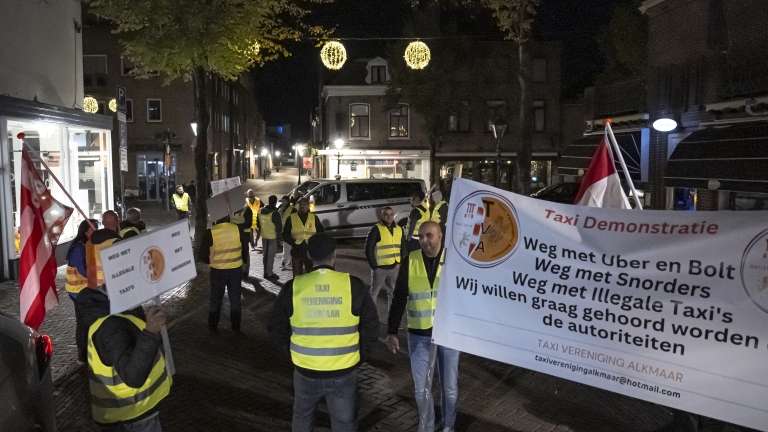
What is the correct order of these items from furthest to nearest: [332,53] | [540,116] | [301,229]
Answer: [540,116]
[332,53]
[301,229]

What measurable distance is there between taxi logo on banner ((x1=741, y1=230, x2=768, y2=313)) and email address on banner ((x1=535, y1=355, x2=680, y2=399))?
758 mm

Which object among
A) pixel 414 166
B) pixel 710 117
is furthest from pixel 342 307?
pixel 414 166

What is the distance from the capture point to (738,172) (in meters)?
13.1

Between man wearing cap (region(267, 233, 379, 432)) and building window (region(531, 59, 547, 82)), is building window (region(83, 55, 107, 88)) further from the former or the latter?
man wearing cap (region(267, 233, 379, 432))

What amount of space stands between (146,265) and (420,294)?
2271mm

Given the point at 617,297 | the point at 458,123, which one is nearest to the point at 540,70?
the point at 458,123

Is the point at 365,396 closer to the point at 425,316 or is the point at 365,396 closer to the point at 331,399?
the point at 425,316

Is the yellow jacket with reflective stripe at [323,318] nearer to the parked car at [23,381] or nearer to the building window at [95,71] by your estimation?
the parked car at [23,381]

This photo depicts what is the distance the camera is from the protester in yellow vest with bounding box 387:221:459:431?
17.0 ft

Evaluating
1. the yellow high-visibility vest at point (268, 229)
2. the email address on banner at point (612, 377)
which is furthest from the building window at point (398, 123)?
the email address on banner at point (612, 377)

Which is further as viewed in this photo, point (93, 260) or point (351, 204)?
point (351, 204)

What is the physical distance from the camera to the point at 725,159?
13.6 meters

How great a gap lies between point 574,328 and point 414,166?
3400 centimetres

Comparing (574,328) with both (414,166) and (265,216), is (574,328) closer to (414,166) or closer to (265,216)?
(265,216)
